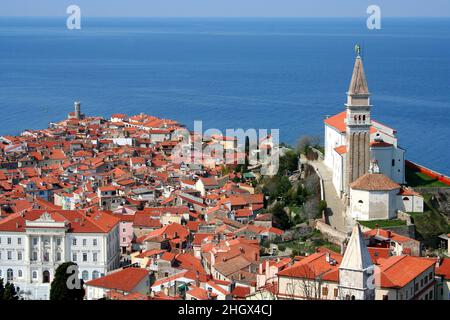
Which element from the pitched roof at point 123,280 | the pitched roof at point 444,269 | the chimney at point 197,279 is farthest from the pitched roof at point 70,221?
the pitched roof at point 444,269

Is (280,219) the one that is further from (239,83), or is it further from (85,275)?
(239,83)

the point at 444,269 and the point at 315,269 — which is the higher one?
the point at 315,269

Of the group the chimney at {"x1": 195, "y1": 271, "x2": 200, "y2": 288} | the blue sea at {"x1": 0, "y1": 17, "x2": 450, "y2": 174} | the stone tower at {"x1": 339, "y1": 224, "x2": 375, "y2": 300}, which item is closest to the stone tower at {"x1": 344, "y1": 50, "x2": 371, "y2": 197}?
the chimney at {"x1": 195, "y1": 271, "x2": 200, "y2": 288}

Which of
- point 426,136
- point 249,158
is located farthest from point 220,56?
point 249,158

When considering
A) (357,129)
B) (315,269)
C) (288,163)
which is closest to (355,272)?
(315,269)

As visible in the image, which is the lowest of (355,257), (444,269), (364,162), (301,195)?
(301,195)

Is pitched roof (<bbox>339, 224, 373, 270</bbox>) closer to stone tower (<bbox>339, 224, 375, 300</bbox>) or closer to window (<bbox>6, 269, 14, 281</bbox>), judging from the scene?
stone tower (<bbox>339, 224, 375, 300</bbox>)
